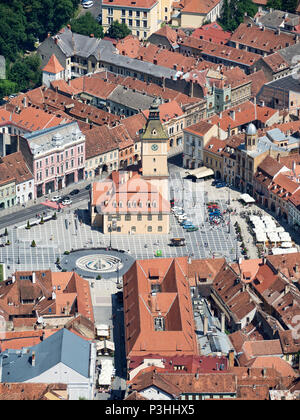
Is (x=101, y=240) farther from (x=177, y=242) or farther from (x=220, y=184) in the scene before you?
(x=220, y=184)

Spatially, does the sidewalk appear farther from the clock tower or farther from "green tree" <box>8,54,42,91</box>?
"green tree" <box>8,54,42,91</box>

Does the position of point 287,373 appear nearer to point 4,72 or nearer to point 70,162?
point 70,162

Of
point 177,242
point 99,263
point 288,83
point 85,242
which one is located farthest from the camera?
point 288,83

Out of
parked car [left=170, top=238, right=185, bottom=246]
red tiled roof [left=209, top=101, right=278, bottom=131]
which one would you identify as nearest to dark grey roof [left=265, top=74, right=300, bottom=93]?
red tiled roof [left=209, top=101, right=278, bottom=131]

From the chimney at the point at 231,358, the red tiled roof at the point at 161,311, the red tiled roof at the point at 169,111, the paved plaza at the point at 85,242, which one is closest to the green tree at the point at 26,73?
the red tiled roof at the point at 169,111

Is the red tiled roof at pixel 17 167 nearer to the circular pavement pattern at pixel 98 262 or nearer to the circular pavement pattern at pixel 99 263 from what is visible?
the circular pavement pattern at pixel 98 262

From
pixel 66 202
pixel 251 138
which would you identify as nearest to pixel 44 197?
pixel 66 202
